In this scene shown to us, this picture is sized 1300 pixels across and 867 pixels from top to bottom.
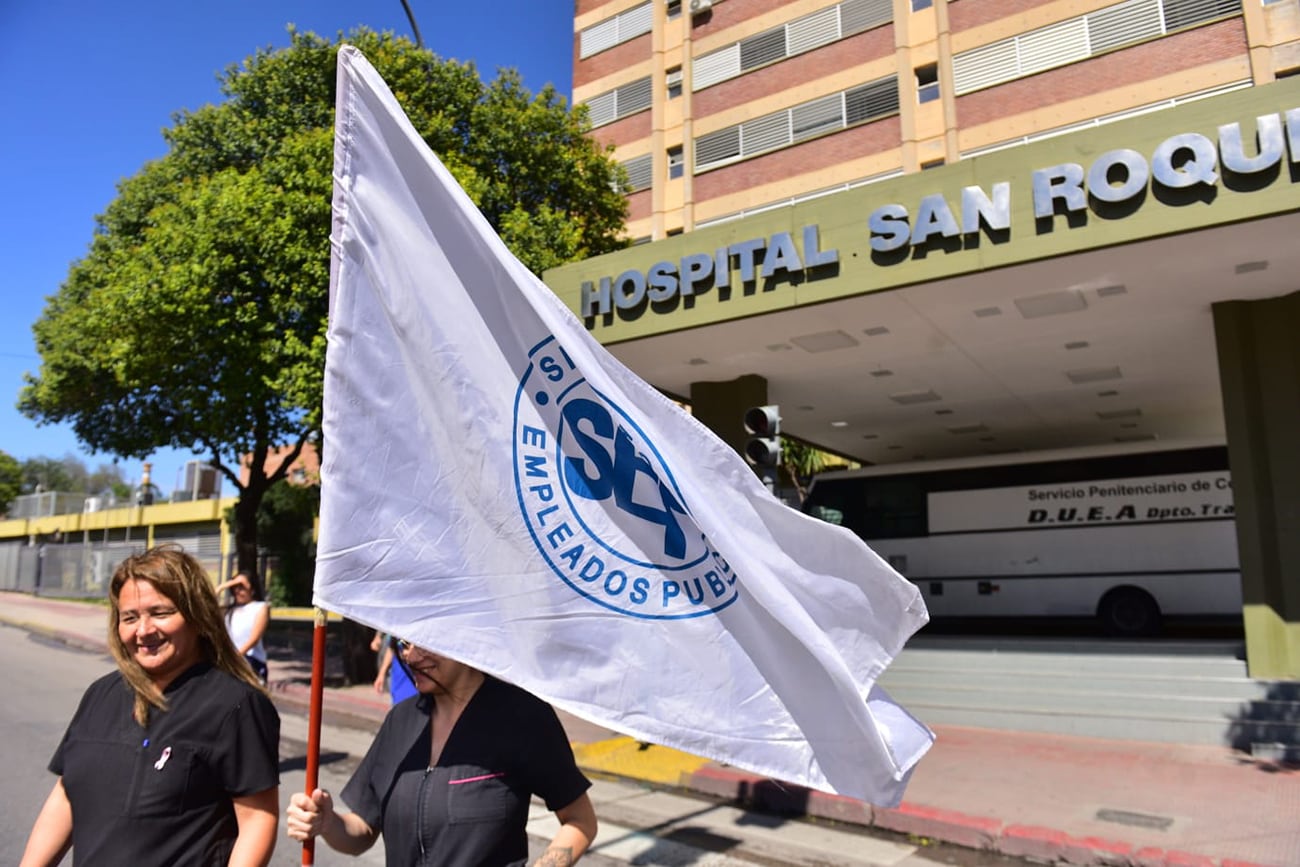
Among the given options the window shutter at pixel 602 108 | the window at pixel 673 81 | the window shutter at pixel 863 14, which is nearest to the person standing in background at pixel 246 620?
the window shutter at pixel 863 14

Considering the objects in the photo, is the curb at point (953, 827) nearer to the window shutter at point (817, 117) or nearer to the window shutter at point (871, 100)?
the window shutter at point (871, 100)

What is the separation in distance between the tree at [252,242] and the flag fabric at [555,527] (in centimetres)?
1024

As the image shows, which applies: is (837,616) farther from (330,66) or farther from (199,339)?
(330,66)

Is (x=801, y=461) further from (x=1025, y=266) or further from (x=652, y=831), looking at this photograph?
(x=652, y=831)

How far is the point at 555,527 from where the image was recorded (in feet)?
8.74

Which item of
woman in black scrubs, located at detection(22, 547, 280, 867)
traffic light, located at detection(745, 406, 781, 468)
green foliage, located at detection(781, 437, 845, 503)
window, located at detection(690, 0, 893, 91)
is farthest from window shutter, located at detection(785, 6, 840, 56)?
woman in black scrubs, located at detection(22, 547, 280, 867)

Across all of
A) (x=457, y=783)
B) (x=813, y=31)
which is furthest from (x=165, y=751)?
(x=813, y=31)

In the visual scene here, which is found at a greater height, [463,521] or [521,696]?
[463,521]

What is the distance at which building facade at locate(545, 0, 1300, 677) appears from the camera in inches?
329

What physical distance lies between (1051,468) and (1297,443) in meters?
5.64

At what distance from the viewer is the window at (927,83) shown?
2312 cm

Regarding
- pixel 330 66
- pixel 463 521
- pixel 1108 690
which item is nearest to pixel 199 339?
pixel 330 66

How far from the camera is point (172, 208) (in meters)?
13.9

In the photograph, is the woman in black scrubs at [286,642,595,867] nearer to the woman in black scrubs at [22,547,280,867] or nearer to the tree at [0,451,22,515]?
the woman in black scrubs at [22,547,280,867]
